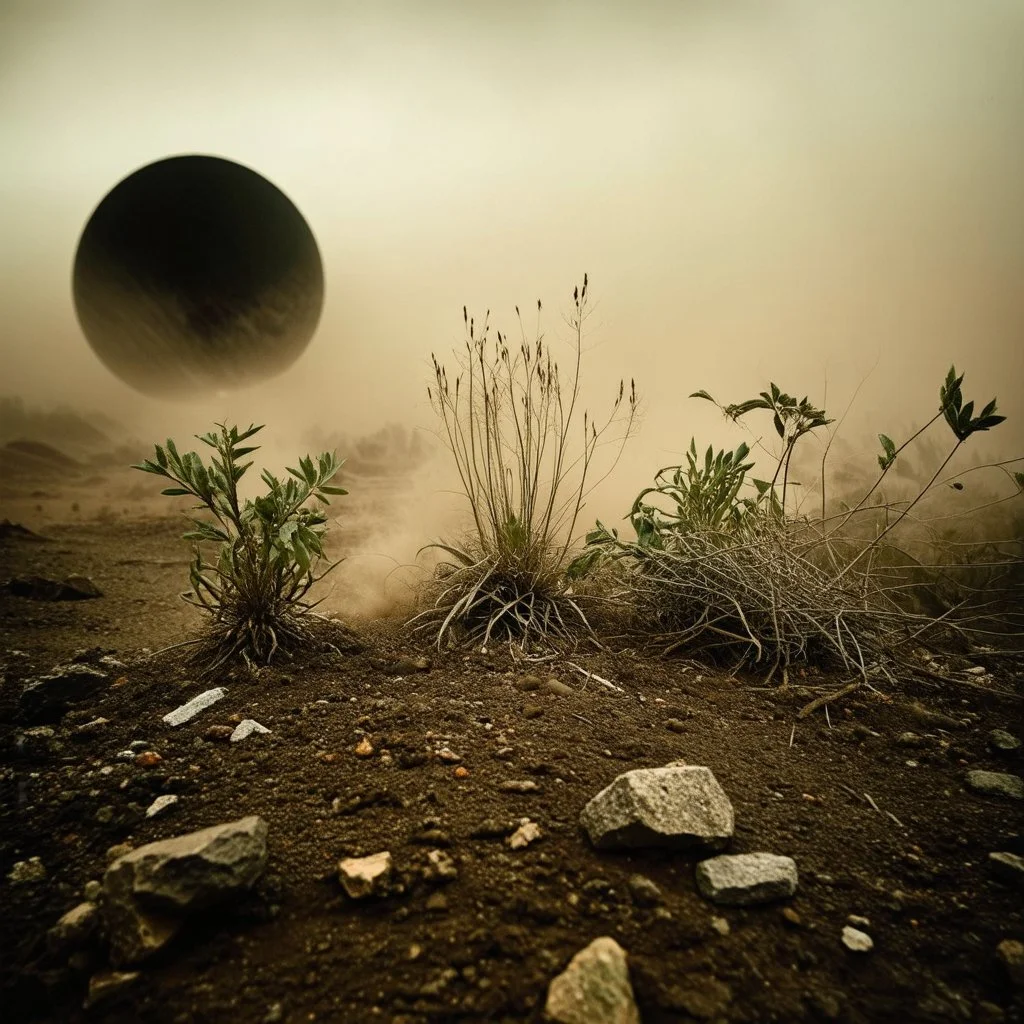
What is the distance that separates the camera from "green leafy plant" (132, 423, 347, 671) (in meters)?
1.73

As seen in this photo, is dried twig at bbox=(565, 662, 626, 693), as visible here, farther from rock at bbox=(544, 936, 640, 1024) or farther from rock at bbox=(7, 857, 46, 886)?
rock at bbox=(7, 857, 46, 886)

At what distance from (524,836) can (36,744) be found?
1.41 m

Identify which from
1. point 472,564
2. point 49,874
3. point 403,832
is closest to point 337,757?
point 403,832

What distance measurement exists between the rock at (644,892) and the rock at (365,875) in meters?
0.40

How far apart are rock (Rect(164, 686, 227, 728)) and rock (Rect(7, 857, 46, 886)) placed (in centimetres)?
48

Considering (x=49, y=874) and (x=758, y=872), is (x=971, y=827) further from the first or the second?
(x=49, y=874)

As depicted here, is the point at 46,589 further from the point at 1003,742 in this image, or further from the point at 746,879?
the point at 1003,742

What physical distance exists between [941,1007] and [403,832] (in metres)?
0.82

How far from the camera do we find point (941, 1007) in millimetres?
653

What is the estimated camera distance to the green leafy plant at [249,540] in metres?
1.73

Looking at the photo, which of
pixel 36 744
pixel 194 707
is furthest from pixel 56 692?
pixel 194 707

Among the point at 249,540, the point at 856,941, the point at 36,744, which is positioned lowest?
the point at 36,744

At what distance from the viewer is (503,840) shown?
3.00 feet

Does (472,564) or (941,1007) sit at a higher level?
(472,564)
